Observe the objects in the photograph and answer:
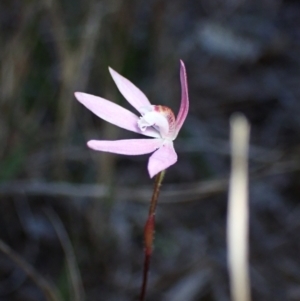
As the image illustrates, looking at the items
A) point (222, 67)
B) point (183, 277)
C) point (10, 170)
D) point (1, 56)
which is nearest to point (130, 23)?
point (1, 56)

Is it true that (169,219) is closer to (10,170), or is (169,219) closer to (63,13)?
(10,170)

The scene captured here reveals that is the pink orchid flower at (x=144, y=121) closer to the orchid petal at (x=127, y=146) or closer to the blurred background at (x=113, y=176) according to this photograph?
the orchid petal at (x=127, y=146)

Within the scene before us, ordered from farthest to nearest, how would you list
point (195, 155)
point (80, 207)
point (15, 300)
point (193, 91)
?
1. point (193, 91)
2. point (195, 155)
3. point (80, 207)
4. point (15, 300)

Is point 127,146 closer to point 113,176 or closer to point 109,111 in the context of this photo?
point 109,111

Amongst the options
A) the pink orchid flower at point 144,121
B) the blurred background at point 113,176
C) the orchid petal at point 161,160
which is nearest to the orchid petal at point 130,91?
the pink orchid flower at point 144,121

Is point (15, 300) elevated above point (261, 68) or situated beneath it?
situated beneath

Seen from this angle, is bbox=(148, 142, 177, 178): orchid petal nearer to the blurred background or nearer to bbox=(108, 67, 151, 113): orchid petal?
bbox=(108, 67, 151, 113): orchid petal

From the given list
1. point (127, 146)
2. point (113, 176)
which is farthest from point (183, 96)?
point (113, 176)
